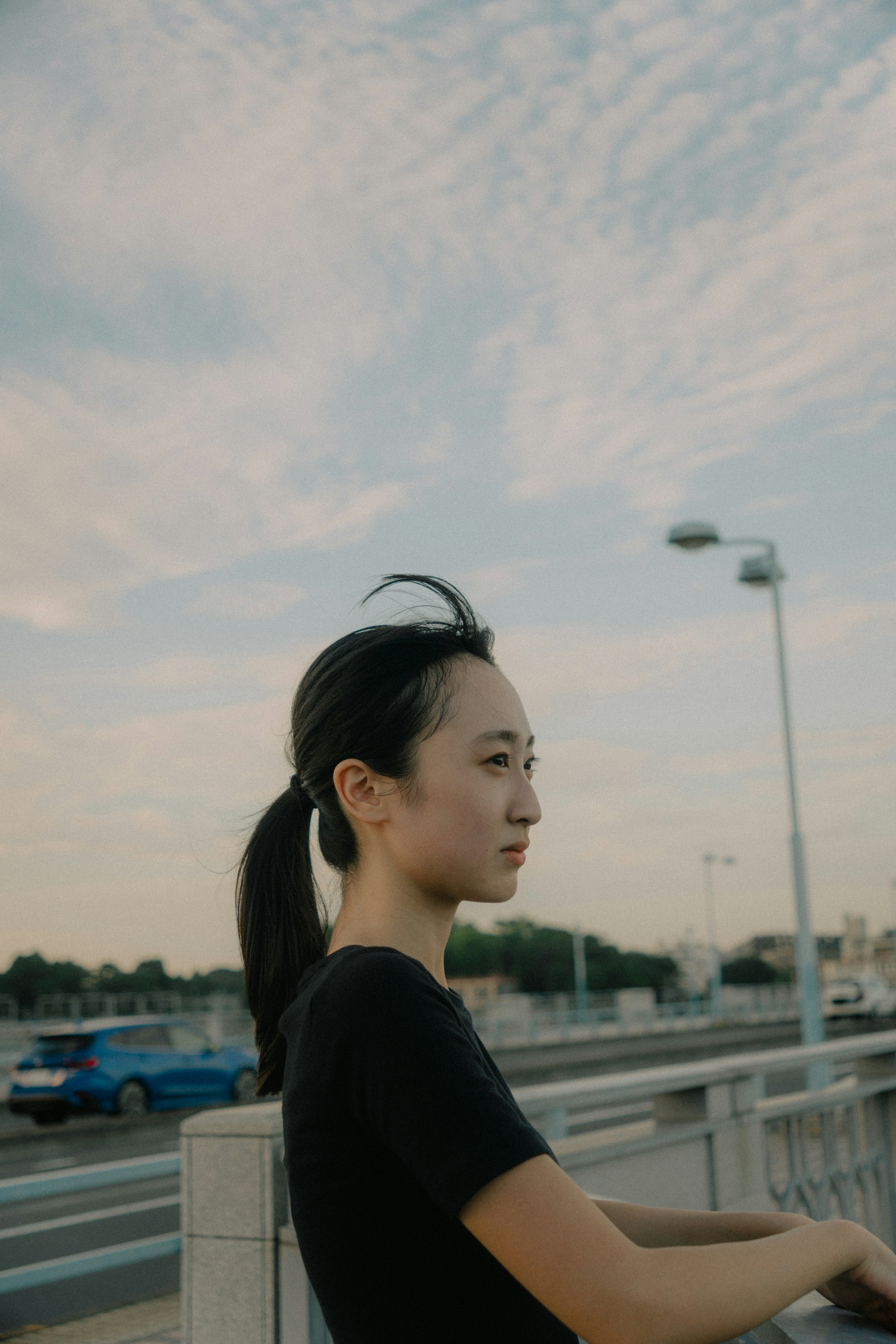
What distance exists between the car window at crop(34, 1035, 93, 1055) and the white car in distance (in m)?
40.7

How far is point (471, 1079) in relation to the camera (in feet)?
3.75

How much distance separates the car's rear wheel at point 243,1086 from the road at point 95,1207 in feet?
3.71

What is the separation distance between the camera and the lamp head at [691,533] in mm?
15188

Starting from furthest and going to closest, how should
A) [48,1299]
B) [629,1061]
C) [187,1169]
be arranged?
[629,1061], [48,1299], [187,1169]

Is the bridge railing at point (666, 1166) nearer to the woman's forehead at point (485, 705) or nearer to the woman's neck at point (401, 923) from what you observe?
the woman's neck at point (401, 923)

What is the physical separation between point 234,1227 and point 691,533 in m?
12.8

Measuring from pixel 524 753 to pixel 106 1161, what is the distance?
13022 millimetres

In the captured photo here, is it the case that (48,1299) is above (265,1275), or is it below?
below

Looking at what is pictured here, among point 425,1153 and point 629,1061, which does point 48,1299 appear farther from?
point 629,1061

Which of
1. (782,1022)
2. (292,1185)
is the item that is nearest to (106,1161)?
(292,1185)

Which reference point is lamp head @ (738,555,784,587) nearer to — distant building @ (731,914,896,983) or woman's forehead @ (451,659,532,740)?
woman's forehead @ (451,659,532,740)

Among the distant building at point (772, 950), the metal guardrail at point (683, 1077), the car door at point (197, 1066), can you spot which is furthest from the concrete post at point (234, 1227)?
the distant building at point (772, 950)

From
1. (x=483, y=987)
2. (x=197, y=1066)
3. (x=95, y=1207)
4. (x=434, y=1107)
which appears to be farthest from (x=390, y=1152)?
(x=483, y=987)

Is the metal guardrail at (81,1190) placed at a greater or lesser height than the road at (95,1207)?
greater
